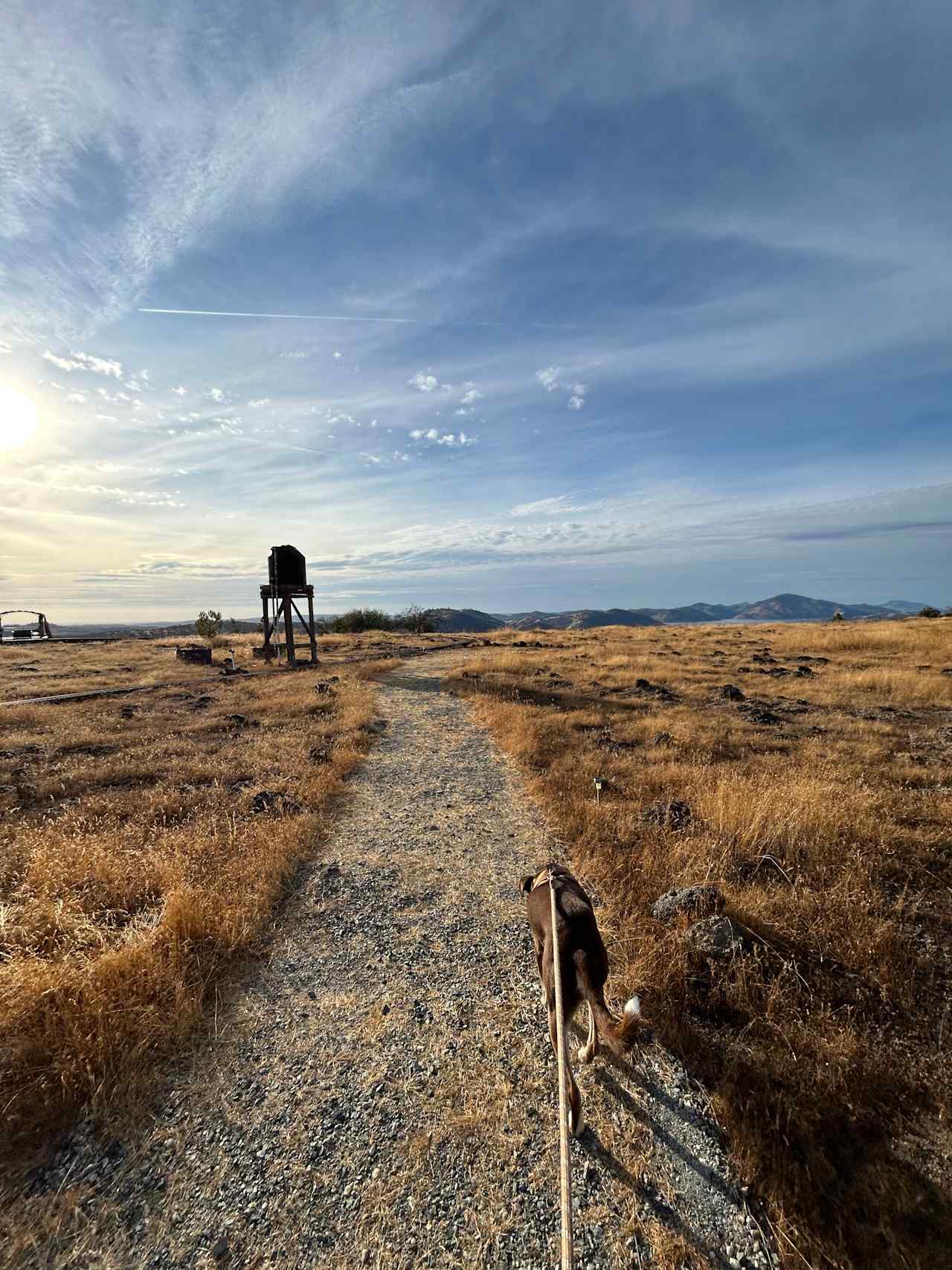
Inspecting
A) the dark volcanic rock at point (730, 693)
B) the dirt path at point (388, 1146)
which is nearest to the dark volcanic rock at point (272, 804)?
the dirt path at point (388, 1146)

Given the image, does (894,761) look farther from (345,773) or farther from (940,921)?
(345,773)

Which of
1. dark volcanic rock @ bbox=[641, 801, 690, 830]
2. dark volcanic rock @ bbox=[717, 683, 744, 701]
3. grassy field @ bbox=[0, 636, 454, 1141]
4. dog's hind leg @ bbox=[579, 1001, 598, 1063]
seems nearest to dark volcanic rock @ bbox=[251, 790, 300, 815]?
grassy field @ bbox=[0, 636, 454, 1141]

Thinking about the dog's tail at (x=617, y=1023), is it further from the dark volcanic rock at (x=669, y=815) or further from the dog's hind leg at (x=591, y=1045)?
the dark volcanic rock at (x=669, y=815)

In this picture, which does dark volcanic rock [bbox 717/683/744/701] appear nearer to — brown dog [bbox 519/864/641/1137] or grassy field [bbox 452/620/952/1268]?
grassy field [bbox 452/620/952/1268]

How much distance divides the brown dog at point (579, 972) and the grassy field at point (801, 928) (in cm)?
84

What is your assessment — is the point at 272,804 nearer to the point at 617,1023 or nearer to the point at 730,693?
the point at 617,1023

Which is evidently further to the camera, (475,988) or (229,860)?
(229,860)

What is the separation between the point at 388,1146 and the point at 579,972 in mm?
1493

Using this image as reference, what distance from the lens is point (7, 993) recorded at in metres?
3.51

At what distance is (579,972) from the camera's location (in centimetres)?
316

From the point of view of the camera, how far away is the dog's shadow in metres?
2.56

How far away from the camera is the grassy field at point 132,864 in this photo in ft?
11.2

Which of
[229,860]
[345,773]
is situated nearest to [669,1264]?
[229,860]

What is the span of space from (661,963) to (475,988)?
5.23 feet
